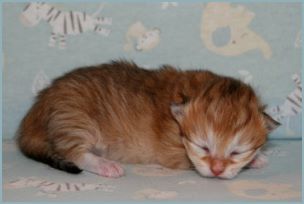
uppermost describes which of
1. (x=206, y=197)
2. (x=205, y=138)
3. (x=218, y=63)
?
(x=218, y=63)

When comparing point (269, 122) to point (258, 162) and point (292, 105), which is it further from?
point (292, 105)

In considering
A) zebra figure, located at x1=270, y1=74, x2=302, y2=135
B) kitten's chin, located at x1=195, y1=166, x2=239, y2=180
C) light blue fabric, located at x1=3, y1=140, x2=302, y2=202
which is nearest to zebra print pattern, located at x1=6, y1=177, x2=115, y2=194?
light blue fabric, located at x1=3, y1=140, x2=302, y2=202

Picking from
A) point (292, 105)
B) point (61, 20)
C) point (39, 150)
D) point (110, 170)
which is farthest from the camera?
point (292, 105)

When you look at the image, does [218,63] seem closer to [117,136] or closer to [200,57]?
[200,57]

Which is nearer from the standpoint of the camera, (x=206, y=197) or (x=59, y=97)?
(x=206, y=197)

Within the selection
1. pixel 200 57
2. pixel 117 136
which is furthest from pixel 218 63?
pixel 117 136

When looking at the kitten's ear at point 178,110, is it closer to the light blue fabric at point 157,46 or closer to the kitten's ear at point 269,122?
the kitten's ear at point 269,122

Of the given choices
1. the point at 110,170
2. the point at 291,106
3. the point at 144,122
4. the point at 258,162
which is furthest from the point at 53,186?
the point at 291,106
